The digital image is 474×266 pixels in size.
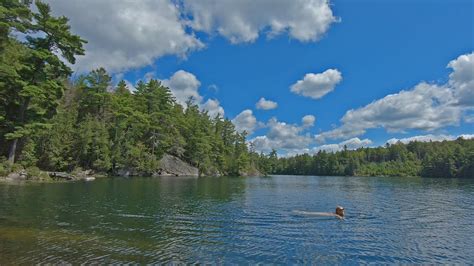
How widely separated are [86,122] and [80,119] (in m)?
8.42

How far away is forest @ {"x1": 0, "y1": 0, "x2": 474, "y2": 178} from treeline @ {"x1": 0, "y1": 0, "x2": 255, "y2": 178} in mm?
143

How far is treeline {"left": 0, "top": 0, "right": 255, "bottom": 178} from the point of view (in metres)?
47.5

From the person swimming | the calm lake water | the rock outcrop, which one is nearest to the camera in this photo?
the calm lake water

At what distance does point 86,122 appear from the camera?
71875 mm

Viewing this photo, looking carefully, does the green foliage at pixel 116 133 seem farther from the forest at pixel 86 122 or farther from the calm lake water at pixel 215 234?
the calm lake water at pixel 215 234

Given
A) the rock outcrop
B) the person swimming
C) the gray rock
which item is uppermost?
the rock outcrop

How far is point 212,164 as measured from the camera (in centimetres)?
11338

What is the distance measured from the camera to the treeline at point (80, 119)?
156 ft

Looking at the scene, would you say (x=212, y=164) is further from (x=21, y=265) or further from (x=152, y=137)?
(x=21, y=265)

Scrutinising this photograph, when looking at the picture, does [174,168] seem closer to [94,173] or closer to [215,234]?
[94,173]

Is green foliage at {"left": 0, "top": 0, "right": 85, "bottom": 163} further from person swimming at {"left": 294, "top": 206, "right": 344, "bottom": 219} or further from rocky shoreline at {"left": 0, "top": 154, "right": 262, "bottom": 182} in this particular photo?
person swimming at {"left": 294, "top": 206, "right": 344, "bottom": 219}

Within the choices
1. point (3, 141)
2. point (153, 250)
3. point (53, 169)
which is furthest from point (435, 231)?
point (53, 169)

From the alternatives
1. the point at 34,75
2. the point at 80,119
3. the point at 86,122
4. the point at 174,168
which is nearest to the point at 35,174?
the point at 34,75

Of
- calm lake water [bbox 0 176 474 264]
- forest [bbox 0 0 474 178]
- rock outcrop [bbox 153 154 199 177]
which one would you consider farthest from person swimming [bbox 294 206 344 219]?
rock outcrop [bbox 153 154 199 177]
